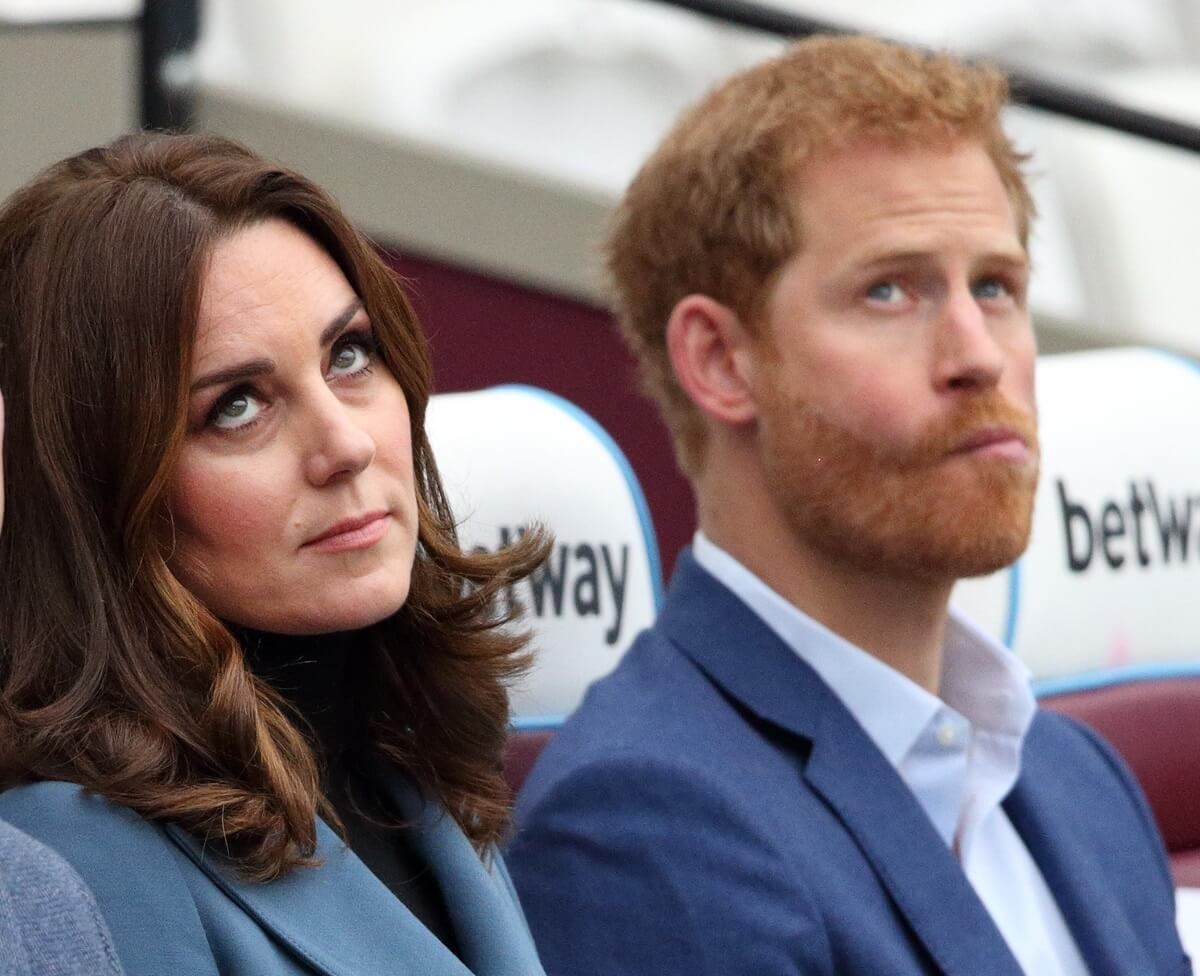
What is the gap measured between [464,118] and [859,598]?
1699 millimetres

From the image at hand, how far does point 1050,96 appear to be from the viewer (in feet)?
10.2

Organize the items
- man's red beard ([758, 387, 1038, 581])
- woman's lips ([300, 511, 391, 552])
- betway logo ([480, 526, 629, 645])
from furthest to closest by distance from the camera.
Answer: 1. betway logo ([480, 526, 629, 645])
2. man's red beard ([758, 387, 1038, 581])
3. woman's lips ([300, 511, 391, 552])

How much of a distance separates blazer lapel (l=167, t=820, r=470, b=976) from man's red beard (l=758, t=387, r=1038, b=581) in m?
0.55

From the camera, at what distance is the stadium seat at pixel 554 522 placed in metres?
1.86

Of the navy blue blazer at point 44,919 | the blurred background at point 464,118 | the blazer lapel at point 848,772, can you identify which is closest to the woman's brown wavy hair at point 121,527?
the navy blue blazer at point 44,919

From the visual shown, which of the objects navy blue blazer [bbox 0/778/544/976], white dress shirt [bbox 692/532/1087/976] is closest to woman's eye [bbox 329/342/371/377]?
navy blue blazer [bbox 0/778/544/976]

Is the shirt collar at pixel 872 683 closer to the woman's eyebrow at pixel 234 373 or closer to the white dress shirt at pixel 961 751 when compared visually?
the white dress shirt at pixel 961 751

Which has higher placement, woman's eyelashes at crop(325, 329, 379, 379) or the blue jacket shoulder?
woman's eyelashes at crop(325, 329, 379, 379)

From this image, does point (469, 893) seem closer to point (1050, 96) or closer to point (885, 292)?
point (885, 292)

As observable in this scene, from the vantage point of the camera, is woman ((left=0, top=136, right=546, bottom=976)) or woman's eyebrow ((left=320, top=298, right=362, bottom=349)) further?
woman's eyebrow ((left=320, top=298, right=362, bottom=349))

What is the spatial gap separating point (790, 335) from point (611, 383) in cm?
132

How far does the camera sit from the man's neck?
1.77m

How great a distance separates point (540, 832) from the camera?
1630mm

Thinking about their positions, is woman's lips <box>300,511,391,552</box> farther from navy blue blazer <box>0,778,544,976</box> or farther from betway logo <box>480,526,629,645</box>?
betway logo <box>480,526,629,645</box>
